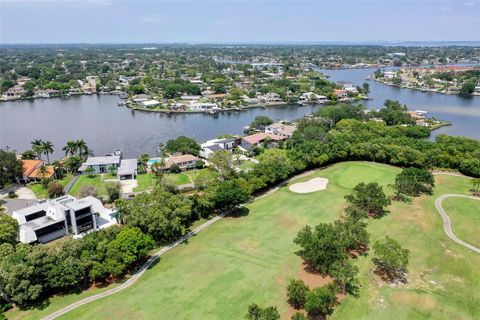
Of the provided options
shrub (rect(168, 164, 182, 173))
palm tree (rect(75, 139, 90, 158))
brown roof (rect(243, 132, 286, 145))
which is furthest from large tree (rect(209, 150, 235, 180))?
palm tree (rect(75, 139, 90, 158))

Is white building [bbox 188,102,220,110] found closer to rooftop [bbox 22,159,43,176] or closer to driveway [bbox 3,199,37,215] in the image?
rooftop [bbox 22,159,43,176]

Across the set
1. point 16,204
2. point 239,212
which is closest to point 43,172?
point 16,204

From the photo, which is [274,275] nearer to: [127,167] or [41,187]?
[127,167]

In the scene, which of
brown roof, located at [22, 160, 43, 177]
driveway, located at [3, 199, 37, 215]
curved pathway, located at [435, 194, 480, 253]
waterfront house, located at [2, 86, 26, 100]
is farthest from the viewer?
waterfront house, located at [2, 86, 26, 100]

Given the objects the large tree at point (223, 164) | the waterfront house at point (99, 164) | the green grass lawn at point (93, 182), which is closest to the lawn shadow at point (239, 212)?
the large tree at point (223, 164)

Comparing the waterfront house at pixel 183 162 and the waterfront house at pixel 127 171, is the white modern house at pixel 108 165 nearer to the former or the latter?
the waterfront house at pixel 127 171

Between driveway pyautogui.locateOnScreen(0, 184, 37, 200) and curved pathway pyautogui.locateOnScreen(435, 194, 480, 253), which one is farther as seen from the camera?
driveway pyautogui.locateOnScreen(0, 184, 37, 200)
